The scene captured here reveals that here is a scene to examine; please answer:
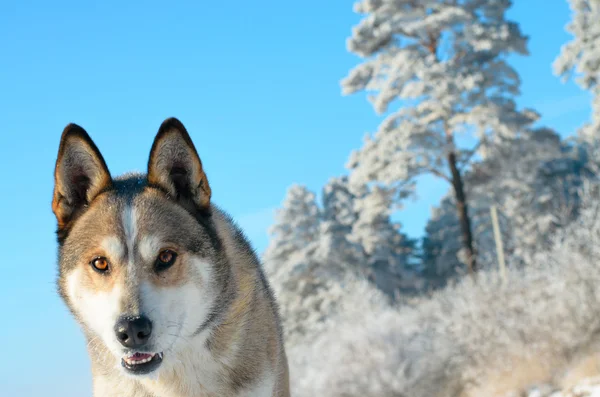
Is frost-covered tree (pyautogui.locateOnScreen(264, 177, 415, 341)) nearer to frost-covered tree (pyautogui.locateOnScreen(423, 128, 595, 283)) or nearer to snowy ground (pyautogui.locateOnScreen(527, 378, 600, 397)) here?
frost-covered tree (pyautogui.locateOnScreen(423, 128, 595, 283))

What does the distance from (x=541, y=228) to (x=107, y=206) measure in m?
29.5

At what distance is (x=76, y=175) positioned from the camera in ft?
12.4

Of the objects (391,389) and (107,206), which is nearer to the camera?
(107,206)

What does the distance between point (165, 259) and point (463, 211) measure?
17507 millimetres

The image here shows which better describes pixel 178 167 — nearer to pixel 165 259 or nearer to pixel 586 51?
pixel 165 259

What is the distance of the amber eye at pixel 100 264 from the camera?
3326 millimetres

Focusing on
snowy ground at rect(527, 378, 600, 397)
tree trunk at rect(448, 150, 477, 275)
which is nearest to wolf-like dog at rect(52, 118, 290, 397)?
snowy ground at rect(527, 378, 600, 397)

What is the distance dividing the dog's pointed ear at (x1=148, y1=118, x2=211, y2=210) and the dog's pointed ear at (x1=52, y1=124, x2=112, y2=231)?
0.32m

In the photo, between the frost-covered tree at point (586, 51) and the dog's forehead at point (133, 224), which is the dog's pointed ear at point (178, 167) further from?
the frost-covered tree at point (586, 51)

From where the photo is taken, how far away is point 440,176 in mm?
20172

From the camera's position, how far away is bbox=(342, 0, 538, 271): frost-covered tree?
63.7 ft

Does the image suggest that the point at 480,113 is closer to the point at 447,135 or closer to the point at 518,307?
the point at 447,135

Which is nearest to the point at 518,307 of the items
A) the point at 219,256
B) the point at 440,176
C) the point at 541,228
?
the point at 440,176

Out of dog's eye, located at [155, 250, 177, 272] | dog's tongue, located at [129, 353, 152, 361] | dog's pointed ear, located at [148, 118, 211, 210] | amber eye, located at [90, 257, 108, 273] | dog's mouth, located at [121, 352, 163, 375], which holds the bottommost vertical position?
dog's mouth, located at [121, 352, 163, 375]
